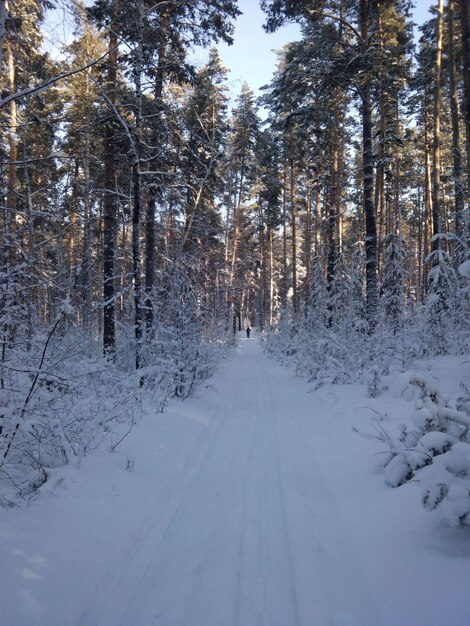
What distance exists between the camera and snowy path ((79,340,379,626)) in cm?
247

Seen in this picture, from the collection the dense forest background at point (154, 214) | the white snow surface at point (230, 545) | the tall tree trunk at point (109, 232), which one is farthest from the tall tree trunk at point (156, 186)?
the white snow surface at point (230, 545)

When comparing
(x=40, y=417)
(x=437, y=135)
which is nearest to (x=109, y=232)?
(x=40, y=417)

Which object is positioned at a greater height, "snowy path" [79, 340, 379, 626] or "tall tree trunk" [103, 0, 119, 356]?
"tall tree trunk" [103, 0, 119, 356]

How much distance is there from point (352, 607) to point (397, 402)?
4.46 metres

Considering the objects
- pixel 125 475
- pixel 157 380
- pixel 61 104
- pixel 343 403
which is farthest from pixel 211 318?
pixel 61 104

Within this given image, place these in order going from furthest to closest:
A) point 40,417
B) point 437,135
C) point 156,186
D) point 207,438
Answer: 1. point 437,135
2. point 156,186
3. point 207,438
4. point 40,417

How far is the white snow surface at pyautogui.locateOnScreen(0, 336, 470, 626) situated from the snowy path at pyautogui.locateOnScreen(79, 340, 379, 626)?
1cm

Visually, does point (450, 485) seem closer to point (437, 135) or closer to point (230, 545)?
point (230, 545)

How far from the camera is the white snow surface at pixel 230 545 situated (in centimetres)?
246

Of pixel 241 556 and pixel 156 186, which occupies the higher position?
pixel 156 186

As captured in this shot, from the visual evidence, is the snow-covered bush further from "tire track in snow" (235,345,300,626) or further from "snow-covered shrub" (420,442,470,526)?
"tire track in snow" (235,345,300,626)

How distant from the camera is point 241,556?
3.06 m

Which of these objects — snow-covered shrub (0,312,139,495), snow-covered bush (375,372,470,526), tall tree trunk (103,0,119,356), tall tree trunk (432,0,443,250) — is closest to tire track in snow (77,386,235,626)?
snow-covered shrub (0,312,139,495)

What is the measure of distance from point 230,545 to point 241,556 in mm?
194
